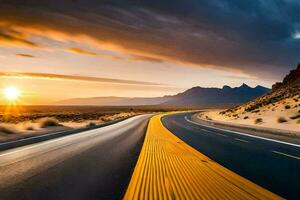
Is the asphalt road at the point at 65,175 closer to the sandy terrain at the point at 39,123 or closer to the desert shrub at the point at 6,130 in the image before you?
the sandy terrain at the point at 39,123

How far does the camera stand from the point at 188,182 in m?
7.43

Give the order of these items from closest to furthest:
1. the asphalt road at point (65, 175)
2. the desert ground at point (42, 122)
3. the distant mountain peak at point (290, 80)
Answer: the asphalt road at point (65, 175), the desert ground at point (42, 122), the distant mountain peak at point (290, 80)

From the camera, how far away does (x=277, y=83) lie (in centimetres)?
8225

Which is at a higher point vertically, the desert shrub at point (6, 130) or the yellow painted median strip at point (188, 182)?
the desert shrub at point (6, 130)

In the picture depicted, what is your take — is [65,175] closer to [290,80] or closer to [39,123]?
[39,123]

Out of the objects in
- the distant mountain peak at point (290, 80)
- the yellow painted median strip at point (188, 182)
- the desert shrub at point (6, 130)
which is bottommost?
the yellow painted median strip at point (188, 182)

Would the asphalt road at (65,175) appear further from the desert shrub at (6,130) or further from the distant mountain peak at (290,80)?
the distant mountain peak at (290,80)

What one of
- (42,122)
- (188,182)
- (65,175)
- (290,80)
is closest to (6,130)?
(42,122)

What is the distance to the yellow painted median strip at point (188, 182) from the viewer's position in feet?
20.5

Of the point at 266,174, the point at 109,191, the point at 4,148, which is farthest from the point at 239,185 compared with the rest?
the point at 4,148

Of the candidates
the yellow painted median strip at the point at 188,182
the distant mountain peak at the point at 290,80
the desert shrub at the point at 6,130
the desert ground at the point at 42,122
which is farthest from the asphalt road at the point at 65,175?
the distant mountain peak at the point at 290,80

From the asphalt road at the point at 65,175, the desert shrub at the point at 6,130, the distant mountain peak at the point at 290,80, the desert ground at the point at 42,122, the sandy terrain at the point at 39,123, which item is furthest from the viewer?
the distant mountain peak at the point at 290,80

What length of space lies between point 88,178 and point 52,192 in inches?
58.1

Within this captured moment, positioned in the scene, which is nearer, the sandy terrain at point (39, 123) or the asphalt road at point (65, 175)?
the asphalt road at point (65, 175)
